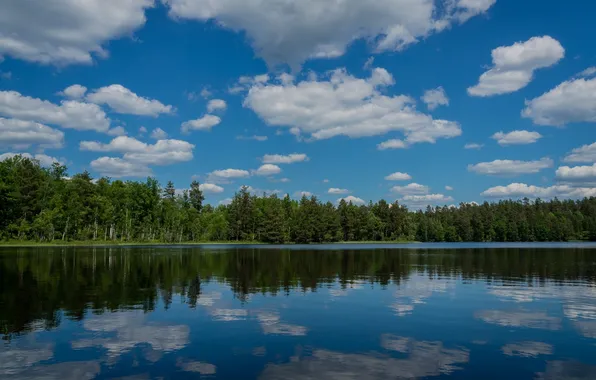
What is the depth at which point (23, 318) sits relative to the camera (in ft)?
74.4

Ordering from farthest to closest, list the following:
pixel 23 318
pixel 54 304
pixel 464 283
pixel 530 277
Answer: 1. pixel 530 277
2. pixel 464 283
3. pixel 54 304
4. pixel 23 318

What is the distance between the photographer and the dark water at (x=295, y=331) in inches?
589

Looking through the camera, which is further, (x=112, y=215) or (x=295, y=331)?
(x=112, y=215)

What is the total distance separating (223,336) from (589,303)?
23127 mm

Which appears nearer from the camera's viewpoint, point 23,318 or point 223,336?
point 223,336

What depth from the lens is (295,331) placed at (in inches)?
805

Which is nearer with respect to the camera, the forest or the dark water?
the dark water

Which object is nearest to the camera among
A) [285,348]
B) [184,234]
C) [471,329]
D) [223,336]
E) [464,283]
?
[285,348]

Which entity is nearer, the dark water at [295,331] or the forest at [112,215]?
the dark water at [295,331]

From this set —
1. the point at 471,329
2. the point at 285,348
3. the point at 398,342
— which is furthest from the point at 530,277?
the point at 285,348

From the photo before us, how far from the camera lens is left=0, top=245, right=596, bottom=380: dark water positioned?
49.1 feet

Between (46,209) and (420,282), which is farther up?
(46,209)

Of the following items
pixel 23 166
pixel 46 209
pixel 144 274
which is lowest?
pixel 144 274

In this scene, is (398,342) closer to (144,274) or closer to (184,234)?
(144,274)
